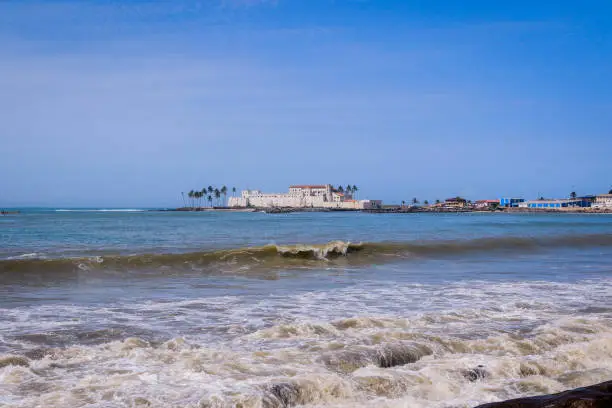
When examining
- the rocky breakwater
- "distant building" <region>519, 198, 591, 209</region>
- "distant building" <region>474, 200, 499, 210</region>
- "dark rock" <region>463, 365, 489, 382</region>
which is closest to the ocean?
"dark rock" <region>463, 365, 489, 382</region>

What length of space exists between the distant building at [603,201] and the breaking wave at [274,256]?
14883cm

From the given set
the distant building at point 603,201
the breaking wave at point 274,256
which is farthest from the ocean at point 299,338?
the distant building at point 603,201

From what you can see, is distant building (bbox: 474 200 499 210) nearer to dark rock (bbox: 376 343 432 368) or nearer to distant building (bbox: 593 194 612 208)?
Answer: distant building (bbox: 593 194 612 208)

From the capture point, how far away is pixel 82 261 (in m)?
20.3

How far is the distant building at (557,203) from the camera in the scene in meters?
174

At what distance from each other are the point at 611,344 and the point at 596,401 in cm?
433

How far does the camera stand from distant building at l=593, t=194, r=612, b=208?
531 ft

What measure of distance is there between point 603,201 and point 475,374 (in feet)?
612

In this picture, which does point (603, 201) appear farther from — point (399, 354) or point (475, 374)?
point (475, 374)

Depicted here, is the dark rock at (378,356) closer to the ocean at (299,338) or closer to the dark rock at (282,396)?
the ocean at (299,338)

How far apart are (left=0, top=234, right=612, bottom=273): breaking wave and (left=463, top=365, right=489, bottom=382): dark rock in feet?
46.1

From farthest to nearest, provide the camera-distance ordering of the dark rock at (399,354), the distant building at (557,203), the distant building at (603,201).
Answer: the distant building at (557,203) → the distant building at (603,201) → the dark rock at (399,354)

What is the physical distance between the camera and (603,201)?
6644 inches

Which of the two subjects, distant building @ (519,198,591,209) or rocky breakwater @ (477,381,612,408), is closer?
rocky breakwater @ (477,381,612,408)
